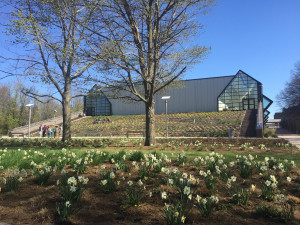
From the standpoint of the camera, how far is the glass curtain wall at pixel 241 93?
1453 inches

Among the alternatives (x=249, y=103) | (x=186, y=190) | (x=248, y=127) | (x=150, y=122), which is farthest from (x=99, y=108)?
(x=186, y=190)

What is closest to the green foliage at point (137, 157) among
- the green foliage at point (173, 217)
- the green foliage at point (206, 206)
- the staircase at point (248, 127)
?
the green foliage at point (206, 206)

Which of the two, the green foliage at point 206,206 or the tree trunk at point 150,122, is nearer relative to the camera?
the green foliage at point 206,206

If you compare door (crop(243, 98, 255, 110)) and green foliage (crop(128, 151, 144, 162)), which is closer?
green foliage (crop(128, 151, 144, 162))

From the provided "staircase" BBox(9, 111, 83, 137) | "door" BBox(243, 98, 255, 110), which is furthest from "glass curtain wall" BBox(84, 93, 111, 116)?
"door" BBox(243, 98, 255, 110)

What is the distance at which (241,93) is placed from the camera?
3750 centimetres

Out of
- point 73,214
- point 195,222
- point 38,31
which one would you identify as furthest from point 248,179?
point 38,31

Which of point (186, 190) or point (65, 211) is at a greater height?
point (186, 190)

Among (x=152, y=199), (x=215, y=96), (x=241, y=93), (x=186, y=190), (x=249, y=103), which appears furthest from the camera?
(x=215, y=96)

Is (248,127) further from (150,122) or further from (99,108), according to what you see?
(99,108)

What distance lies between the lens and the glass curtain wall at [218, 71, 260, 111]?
36.9 m

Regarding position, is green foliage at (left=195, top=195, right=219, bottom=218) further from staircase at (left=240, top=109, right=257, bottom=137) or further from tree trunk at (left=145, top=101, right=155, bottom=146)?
staircase at (left=240, top=109, right=257, bottom=137)

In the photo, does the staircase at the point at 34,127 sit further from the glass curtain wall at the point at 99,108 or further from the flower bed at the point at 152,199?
the flower bed at the point at 152,199

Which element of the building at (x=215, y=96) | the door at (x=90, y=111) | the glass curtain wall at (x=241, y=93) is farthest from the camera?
the door at (x=90, y=111)
